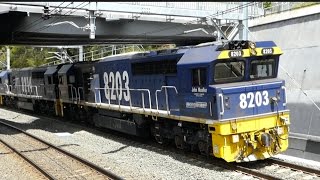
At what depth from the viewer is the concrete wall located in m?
13.6

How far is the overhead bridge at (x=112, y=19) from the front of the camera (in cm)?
1825

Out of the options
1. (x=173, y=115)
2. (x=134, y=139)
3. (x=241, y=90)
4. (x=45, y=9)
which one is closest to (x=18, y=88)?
(x=45, y=9)

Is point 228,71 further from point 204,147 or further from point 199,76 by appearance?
point 204,147

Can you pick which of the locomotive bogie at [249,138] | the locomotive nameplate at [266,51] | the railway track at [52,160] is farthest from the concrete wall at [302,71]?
the railway track at [52,160]

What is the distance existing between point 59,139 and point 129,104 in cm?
348

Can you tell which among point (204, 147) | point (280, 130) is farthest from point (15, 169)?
point (280, 130)

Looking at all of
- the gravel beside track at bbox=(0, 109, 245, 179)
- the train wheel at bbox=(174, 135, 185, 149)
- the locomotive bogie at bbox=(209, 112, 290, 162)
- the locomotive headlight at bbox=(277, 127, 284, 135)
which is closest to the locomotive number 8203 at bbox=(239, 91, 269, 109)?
the locomotive bogie at bbox=(209, 112, 290, 162)

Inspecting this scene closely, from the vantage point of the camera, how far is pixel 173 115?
11320 millimetres

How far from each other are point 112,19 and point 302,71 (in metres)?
9.35

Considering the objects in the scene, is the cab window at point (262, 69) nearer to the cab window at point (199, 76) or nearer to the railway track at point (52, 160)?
the cab window at point (199, 76)

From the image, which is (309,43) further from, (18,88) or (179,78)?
(18,88)

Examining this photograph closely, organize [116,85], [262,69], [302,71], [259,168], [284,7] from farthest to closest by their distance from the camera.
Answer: [284,7] → [116,85] → [302,71] → [262,69] → [259,168]

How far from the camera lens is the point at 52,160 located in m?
11.8

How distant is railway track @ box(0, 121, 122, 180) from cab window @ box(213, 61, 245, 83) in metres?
3.46
